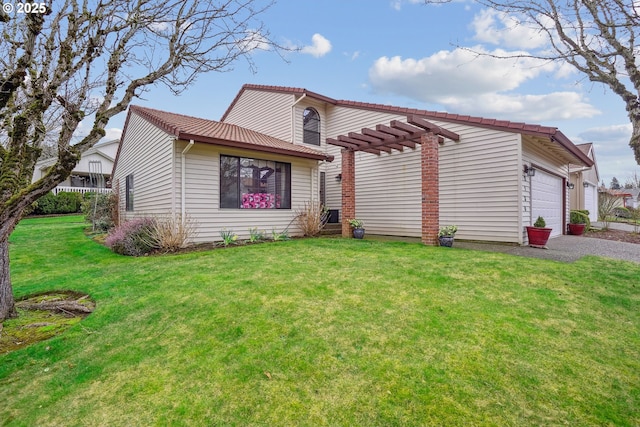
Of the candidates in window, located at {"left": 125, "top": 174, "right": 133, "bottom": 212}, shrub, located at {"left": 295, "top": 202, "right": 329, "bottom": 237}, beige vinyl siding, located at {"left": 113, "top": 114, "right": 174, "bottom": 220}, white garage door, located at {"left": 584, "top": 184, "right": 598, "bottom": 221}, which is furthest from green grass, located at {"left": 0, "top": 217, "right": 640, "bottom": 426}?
white garage door, located at {"left": 584, "top": 184, "right": 598, "bottom": 221}

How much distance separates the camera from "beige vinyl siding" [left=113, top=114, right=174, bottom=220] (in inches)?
335

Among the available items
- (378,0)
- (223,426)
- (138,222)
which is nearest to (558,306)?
(223,426)

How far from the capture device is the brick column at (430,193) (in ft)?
25.2

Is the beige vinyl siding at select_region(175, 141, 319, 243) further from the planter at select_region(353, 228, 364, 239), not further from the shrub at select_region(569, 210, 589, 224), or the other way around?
the shrub at select_region(569, 210, 589, 224)

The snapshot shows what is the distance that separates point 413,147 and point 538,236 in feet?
13.5

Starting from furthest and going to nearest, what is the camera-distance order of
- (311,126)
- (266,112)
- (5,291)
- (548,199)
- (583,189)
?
(583,189), (266,112), (311,126), (548,199), (5,291)

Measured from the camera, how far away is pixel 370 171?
11.1m

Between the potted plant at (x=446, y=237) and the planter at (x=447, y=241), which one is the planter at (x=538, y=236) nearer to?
the potted plant at (x=446, y=237)

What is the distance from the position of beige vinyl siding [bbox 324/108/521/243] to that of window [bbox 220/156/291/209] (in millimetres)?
3005

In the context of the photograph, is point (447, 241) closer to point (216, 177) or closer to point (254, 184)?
point (254, 184)

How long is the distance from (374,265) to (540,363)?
3.04 meters

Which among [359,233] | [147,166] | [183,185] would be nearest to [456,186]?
[359,233]

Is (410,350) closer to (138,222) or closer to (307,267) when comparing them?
(307,267)

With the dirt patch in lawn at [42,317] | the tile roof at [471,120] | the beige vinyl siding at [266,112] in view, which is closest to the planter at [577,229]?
the tile roof at [471,120]
